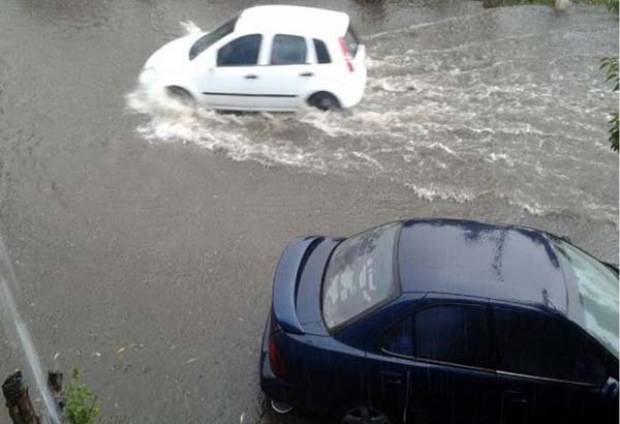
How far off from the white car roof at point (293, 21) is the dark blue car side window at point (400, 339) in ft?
21.7

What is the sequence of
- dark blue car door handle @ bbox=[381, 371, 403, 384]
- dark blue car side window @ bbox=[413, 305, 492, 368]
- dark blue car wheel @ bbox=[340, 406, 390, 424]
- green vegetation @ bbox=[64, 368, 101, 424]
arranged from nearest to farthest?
1. green vegetation @ bbox=[64, 368, 101, 424]
2. dark blue car side window @ bbox=[413, 305, 492, 368]
3. dark blue car door handle @ bbox=[381, 371, 403, 384]
4. dark blue car wheel @ bbox=[340, 406, 390, 424]

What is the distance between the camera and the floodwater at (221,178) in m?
6.91

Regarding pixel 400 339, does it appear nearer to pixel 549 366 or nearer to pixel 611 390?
pixel 549 366

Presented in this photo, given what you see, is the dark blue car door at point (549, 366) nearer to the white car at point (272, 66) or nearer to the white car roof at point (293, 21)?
the white car at point (272, 66)

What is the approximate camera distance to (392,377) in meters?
5.21

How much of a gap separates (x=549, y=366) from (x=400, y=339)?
3.52 feet

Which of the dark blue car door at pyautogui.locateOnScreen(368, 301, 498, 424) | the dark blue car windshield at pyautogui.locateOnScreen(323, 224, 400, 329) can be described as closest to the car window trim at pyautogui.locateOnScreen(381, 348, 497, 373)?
the dark blue car door at pyautogui.locateOnScreen(368, 301, 498, 424)

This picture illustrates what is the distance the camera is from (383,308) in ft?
16.9

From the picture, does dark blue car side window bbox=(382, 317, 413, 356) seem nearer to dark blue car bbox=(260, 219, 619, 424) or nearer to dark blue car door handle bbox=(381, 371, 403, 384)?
dark blue car bbox=(260, 219, 619, 424)

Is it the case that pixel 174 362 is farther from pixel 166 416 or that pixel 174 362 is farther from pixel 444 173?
pixel 444 173

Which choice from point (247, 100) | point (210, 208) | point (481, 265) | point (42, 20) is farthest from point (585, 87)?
Result: point (42, 20)

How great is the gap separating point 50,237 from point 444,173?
17.4ft

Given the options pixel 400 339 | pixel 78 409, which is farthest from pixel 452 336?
pixel 78 409

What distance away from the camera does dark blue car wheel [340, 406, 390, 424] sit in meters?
5.50
